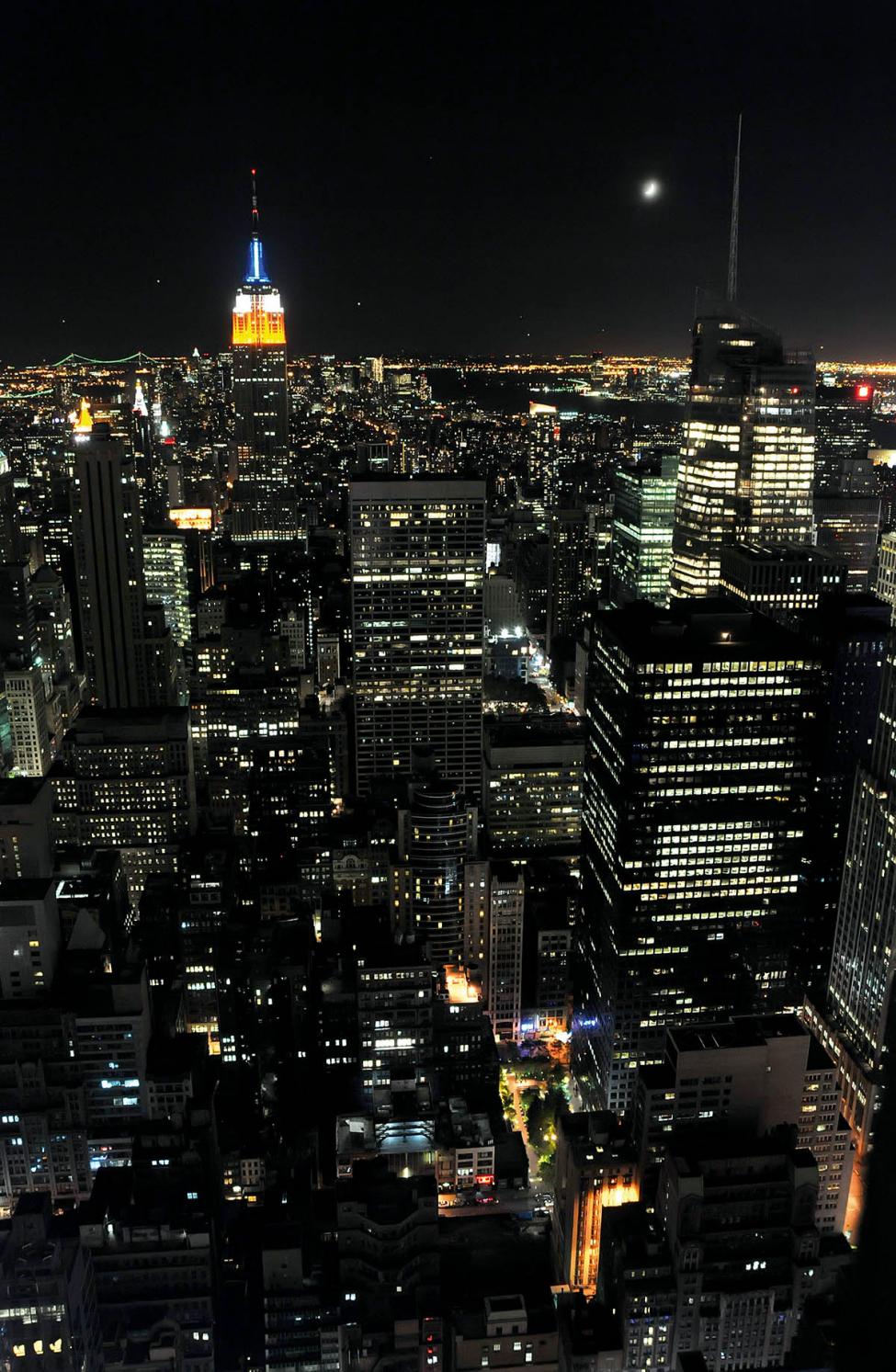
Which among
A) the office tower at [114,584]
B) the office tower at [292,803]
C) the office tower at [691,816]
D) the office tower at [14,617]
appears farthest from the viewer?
the office tower at [114,584]

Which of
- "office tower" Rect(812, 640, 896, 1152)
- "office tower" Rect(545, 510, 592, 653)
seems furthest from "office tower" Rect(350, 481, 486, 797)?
"office tower" Rect(545, 510, 592, 653)

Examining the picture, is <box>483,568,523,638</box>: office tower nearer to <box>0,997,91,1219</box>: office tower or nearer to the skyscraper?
the skyscraper

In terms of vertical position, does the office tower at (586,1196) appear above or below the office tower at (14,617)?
below

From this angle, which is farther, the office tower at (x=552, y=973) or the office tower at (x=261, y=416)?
the office tower at (x=261, y=416)

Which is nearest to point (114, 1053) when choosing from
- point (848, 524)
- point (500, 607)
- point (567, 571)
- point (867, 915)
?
point (867, 915)

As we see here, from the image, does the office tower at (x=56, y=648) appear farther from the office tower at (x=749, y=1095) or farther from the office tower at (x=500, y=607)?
the office tower at (x=749, y=1095)

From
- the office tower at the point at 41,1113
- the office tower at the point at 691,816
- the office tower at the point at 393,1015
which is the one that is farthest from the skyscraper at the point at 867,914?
the office tower at the point at 41,1113

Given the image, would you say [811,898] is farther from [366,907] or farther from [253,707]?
[253,707]
